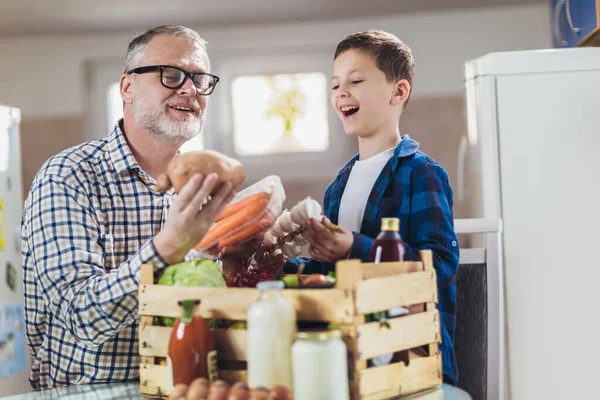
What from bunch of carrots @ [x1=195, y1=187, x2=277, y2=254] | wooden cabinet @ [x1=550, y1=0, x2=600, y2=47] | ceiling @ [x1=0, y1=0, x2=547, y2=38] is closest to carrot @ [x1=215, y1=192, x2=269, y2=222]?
bunch of carrots @ [x1=195, y1=187, x2=277, y2=254]

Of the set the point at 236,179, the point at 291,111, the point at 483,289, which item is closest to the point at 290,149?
the point at 291,111

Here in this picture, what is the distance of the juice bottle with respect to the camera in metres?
1.17

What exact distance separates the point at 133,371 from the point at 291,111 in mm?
3828

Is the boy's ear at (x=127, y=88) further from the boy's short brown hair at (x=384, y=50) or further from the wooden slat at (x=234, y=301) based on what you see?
the wooden slat at (x=234, y=301)

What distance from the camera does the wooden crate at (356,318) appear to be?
3.29 ft

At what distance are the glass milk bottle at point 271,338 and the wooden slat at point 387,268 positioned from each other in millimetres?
168

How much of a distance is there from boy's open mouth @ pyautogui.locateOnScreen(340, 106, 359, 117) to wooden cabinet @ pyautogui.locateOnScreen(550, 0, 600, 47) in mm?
1188

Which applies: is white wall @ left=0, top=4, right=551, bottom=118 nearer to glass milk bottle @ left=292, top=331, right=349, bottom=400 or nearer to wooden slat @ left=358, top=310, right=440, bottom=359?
wooden slat @ left=358, top=310, right=440, bottom=359

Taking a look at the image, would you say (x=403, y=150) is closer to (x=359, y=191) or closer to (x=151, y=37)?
(x=359, y=191)

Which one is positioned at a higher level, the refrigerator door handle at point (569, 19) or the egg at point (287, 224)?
the refrigerator door handle at point (569, 19)

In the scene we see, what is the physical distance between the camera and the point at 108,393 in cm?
134

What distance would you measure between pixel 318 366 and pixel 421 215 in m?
0.54

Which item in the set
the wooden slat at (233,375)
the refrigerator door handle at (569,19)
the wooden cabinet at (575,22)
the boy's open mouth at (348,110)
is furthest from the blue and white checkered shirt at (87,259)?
the refrigerator door handle at (569,19)

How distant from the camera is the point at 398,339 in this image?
110cm
